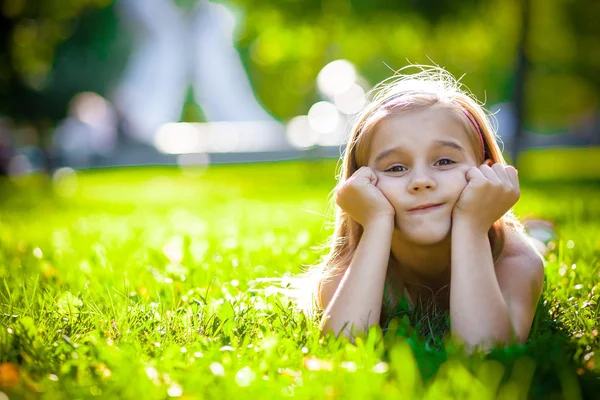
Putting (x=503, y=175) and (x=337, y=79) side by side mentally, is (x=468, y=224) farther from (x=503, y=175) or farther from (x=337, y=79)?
(x=337, y=79)

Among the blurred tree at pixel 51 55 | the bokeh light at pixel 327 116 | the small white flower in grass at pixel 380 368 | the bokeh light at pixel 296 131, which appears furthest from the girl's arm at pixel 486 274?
the bokeh light at pixel 296 131

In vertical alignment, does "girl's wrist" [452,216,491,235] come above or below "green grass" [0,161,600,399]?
above

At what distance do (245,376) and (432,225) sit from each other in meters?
0.95

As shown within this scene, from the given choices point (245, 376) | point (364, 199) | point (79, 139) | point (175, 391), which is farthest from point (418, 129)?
point (79, 139)

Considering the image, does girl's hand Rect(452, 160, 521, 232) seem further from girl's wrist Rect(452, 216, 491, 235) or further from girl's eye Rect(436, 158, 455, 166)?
girl's eye Rect(436, 158, 455, 166)

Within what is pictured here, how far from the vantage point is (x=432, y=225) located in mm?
2422

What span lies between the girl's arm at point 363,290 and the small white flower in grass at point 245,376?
43 centimetres

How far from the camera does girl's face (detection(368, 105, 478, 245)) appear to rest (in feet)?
7.94

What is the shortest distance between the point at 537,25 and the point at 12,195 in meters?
12.2

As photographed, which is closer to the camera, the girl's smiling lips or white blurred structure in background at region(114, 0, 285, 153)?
the girl's smiling lips

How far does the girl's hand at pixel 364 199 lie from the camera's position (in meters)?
2.46

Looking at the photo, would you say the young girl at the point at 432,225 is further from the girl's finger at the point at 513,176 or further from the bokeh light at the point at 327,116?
the bokeh light at the point at 327,116

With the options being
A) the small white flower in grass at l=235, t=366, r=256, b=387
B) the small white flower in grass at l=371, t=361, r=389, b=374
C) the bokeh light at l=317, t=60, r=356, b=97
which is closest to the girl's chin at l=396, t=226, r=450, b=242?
the small white flower in grass at l=371, t=361, r=389, b=374

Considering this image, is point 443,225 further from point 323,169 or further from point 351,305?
point 323,169
